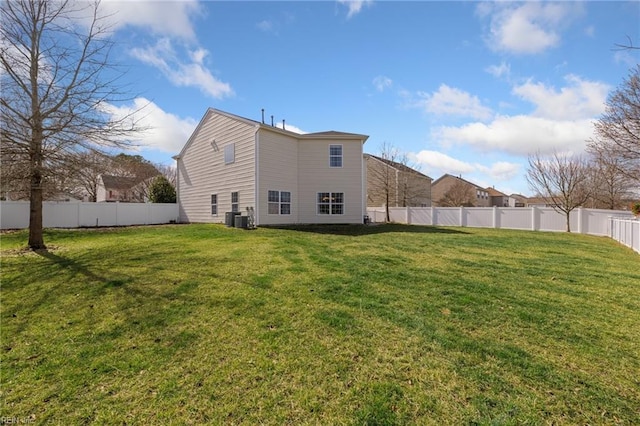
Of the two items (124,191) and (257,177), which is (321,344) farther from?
(124,191)

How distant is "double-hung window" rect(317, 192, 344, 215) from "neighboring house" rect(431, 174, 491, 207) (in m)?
25.5

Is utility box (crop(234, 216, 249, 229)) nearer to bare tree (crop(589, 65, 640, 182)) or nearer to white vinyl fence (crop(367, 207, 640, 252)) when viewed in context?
white vinyl fence (crop(367, 207, 640, 252))

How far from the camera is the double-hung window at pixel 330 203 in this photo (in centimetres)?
1834

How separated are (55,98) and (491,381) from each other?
11.0m

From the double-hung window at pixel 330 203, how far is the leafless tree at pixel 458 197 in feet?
84.8

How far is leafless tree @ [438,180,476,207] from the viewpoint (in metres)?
39.4

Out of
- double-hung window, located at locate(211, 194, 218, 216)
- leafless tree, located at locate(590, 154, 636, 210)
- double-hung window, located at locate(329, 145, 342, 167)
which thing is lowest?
double-hung window, located at locate(211, 194, 218, 216)

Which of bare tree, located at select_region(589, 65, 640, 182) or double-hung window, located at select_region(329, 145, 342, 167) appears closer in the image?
bare tree, located at select_region(589, 65, 640, 182)

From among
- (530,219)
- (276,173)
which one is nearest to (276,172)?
(276,173)

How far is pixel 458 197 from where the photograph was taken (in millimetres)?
39812

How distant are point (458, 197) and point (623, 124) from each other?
1030 inches

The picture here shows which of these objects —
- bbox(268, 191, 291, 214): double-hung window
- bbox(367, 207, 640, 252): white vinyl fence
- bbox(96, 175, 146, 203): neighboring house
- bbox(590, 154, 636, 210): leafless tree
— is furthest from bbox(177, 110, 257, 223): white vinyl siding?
bbox(590, 154, 636, 210): leafless tree

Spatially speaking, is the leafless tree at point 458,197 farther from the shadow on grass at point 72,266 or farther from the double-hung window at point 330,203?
the shadow on grass at point 72,266

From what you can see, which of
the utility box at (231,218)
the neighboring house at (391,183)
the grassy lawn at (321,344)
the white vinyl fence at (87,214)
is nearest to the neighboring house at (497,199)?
the neighboring house at (391,183)
